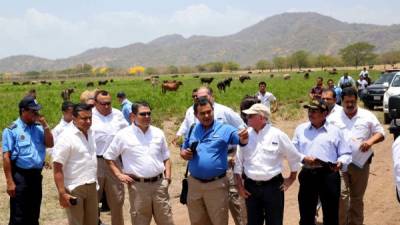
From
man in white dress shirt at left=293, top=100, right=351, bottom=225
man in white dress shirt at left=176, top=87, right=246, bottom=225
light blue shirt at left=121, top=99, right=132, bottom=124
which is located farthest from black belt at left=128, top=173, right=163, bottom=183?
light blue shirt at left=121, top=99, right=132, bottom=124

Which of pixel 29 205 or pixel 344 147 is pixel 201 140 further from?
pixel 29 205

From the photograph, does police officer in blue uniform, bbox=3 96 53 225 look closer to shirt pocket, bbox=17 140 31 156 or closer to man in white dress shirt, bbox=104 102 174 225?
shirt pocket, bbox=17 140 31 156

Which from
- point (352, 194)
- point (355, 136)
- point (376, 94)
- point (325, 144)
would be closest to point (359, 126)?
point (355, 136)

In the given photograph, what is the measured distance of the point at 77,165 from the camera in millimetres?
5469

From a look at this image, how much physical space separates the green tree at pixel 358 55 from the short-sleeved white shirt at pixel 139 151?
410ft

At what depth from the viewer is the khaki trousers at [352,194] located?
6.14 meters

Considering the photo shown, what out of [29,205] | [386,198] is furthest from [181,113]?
[29,205]

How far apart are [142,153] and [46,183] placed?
15.9 feet

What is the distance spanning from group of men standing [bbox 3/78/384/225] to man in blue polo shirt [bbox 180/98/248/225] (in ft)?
0.03

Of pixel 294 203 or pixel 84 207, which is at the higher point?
pixel 84 207

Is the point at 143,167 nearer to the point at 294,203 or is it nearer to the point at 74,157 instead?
the point at 74,157

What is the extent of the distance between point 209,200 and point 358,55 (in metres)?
127

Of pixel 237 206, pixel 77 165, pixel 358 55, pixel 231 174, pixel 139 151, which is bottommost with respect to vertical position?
pixel 237 206

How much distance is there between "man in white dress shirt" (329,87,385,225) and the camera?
6109 mm
